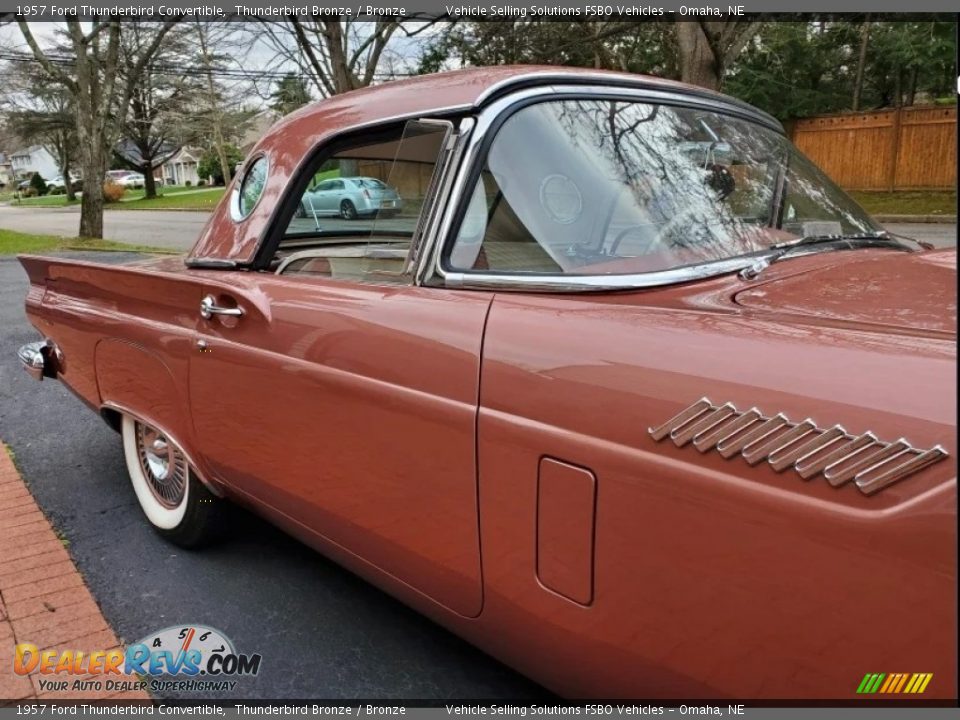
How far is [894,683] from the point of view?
108cm

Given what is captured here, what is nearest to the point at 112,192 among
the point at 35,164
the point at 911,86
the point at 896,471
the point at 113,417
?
the point at 911,86

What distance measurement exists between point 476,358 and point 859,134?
21.0 m

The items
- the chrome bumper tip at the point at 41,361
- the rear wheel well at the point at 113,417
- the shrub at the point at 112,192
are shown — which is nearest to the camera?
the rear wheel well at the point at 113,417

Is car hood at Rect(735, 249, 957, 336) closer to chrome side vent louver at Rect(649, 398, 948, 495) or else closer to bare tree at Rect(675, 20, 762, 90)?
chrome side vent louver at Rect(649, 398, 948, 495)

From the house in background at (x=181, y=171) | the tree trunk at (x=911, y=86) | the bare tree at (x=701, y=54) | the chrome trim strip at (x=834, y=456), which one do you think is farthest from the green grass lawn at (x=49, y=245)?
the house in background at (x=181, y=171)

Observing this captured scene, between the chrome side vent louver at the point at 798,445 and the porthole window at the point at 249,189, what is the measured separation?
180cm

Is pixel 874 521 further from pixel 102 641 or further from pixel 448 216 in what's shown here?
pixel 102 641

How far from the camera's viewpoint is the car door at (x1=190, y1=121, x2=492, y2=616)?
1.69m

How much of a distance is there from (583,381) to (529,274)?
1.37 feet

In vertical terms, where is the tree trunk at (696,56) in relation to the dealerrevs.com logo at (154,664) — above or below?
above

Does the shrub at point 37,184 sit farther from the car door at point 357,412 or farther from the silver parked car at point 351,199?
the car door at point 357,412

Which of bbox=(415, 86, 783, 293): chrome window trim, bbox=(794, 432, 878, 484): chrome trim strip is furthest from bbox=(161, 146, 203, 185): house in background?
bbox=(794, 432, 878, 484): chrome trim strip

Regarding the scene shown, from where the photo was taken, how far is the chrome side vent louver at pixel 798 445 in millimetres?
1064

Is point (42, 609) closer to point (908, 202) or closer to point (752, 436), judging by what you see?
point (752, 436)
